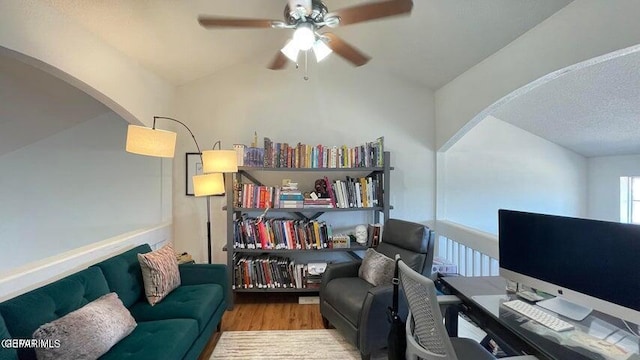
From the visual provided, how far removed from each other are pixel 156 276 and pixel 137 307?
24 centimetres

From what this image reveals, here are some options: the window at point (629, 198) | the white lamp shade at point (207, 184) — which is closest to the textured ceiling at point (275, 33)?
the white lamp shade at point (207, 184)

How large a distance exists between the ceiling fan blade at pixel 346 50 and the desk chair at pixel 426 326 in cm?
154

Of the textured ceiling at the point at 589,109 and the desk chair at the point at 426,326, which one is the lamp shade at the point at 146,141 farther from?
the textured ceiling at the point at 589,109

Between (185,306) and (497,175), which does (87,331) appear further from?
(497,175)

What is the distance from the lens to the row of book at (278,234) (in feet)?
11.0

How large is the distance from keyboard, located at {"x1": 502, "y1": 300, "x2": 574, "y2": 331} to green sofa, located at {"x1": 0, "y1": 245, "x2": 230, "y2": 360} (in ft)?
6.10

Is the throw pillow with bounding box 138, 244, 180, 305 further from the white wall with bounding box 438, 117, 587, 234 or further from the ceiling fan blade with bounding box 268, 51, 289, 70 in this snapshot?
the white wall with bounding box 438, 117, 587, 234

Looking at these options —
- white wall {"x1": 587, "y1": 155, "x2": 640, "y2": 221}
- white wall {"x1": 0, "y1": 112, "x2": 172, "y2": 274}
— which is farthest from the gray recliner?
white wall {"x1": 587, "y1": 155, "x2": 640, "y2": 221}

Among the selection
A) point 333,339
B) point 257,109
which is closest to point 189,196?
point 257,109

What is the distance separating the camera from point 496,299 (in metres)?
1.66

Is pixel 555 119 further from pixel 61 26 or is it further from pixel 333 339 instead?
pixel 61 26

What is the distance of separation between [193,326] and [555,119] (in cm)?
435

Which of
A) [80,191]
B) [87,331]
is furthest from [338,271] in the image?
[80,191]

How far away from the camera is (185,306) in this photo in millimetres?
2219
